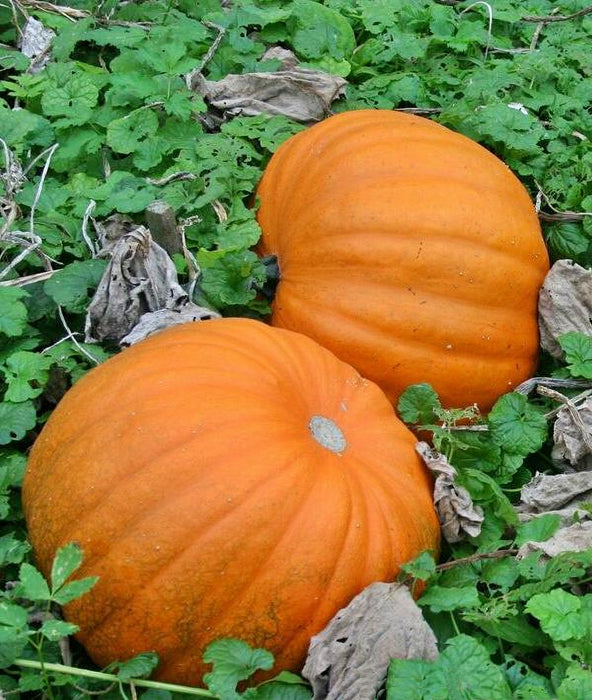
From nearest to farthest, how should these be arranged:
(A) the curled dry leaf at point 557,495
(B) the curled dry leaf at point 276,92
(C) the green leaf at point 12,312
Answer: (A) the curled dry leaf at point 557,495 < (C) the green leaf at point 12,312 < (B) the curled dry leaf at point 276,92

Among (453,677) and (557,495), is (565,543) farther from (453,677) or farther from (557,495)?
(453,677)

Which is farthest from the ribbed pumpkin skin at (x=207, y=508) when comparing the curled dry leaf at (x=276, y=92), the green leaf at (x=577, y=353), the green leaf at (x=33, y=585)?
the curled dry leaf at (x=276, y=92)

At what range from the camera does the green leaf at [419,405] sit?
9.47ft

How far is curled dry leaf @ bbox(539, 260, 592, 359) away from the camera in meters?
3.13

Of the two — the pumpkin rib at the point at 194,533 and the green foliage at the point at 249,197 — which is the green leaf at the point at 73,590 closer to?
the green foliage at the point at 249,197

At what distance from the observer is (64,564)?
2146 mm

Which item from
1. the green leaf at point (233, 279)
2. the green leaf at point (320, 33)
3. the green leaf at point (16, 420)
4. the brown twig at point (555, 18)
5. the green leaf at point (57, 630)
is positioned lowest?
the green leaf at point (16, 420)

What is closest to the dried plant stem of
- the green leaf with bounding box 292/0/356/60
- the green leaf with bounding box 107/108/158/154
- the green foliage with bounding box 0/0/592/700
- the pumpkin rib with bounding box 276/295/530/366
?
the green foliage with bounding box 0/0/592/700

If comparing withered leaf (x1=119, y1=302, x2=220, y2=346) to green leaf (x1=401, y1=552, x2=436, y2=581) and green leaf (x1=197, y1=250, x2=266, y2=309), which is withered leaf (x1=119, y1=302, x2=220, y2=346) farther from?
green leaf (x1=401, y1=552, x2=436, y2=581)

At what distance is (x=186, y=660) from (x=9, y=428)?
922mm

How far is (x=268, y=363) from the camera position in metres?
2.66

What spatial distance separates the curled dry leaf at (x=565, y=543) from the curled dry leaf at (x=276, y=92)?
86.6 inches

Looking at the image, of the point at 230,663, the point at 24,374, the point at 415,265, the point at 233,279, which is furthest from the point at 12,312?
the point at 230,663

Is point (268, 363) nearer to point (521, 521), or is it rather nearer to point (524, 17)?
point (521, 521)
